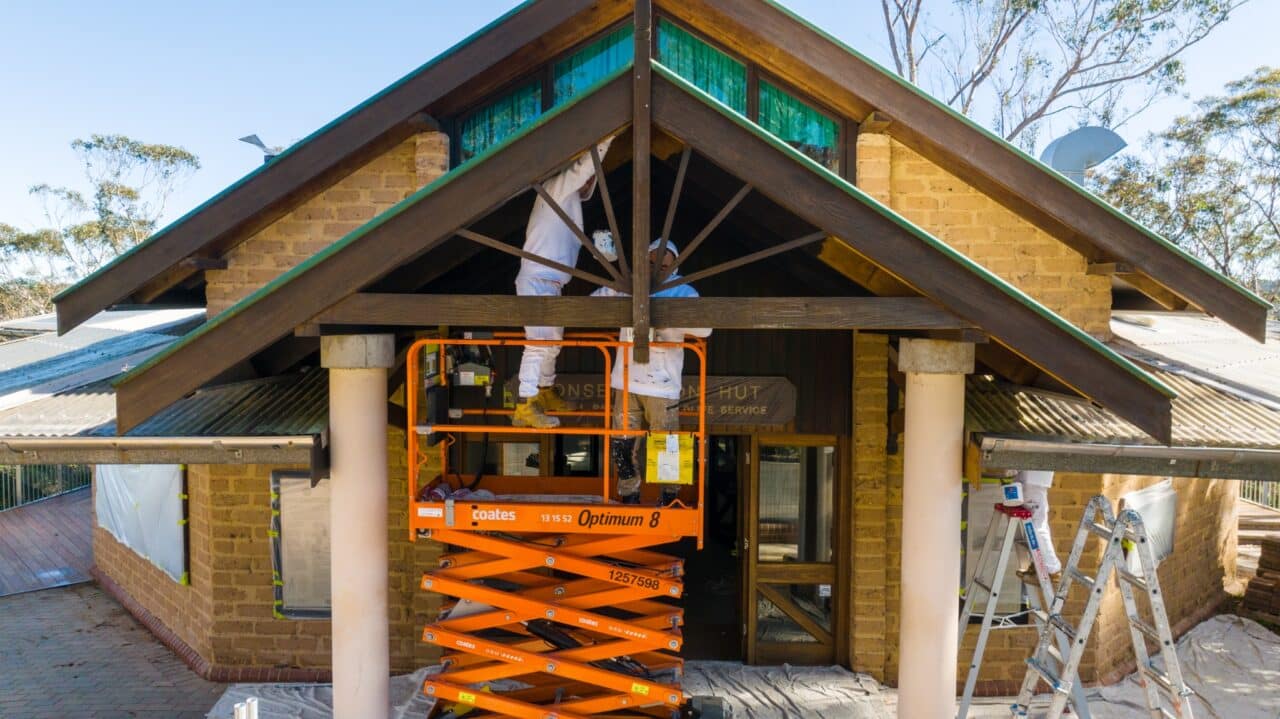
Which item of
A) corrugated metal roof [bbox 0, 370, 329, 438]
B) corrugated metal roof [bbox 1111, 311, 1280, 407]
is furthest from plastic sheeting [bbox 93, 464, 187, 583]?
corrugated metal roof [bbox 1111, 311, 1280, 407]

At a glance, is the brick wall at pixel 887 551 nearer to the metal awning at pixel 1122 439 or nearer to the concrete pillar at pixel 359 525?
the metal awning at pixel 1122 439

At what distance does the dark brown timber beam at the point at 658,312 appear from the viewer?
186 inches

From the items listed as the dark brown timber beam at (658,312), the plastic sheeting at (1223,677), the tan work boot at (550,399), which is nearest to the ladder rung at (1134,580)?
the dark brown timber beam at (658,312)

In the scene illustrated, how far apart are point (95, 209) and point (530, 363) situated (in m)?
32.1

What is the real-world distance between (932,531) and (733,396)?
92.8 inches

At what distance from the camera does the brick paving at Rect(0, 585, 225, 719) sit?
7160mm

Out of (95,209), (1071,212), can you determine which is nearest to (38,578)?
(1071,212)

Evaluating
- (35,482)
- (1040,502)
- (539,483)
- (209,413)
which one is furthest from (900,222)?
(35,482)

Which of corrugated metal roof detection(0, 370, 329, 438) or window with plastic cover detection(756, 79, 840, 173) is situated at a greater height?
window with plastic cover detection(756, 79, 840, 173)

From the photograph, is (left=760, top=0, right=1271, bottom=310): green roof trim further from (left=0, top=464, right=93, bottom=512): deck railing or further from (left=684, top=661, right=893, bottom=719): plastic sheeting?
(left=0, top=464, right=93, bottom=512): deck railing

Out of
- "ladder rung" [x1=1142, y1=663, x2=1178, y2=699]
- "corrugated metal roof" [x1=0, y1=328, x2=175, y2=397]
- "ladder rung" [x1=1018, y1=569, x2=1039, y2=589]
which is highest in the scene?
"corrugated metal roof" [x1=0, y1=328, x2=175, y2=397]

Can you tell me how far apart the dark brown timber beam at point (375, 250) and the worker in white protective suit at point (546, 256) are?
598mm

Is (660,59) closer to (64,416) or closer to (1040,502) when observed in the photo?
(1040,502)

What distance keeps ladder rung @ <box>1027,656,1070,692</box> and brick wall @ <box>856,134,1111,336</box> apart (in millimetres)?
3217
